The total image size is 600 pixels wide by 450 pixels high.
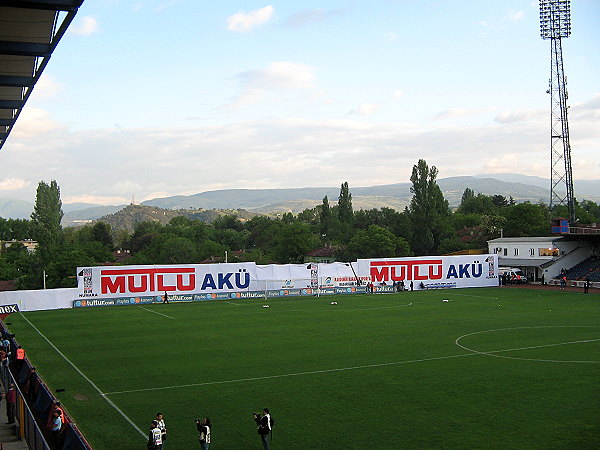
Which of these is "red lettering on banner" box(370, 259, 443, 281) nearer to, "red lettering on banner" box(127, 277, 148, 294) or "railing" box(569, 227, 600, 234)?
"railing" box(569, 227, 600, 234)

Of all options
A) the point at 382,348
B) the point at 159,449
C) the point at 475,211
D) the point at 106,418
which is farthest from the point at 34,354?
the point at 475,211

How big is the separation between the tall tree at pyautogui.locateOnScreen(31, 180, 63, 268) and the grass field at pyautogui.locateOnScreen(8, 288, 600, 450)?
4968 centimetres

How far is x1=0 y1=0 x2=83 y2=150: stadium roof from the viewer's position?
11148 mm

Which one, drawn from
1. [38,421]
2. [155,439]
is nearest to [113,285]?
[38,421]

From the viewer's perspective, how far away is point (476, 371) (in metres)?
25.1

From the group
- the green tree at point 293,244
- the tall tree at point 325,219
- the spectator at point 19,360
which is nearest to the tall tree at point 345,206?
the tall tree at point 325,219

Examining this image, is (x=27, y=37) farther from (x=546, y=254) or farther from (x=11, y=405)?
(x=546, y=254)

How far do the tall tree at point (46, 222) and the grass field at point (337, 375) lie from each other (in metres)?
49.7

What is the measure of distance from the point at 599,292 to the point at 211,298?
35.8 meters

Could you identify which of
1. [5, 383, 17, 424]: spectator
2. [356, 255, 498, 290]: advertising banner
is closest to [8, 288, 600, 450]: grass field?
[5, 383, 17, 424]: spectator

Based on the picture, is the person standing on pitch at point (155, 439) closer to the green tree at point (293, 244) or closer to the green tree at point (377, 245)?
the green tree at point (377, 245)

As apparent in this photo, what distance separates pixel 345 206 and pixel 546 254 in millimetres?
57220

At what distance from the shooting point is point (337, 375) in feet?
81.7

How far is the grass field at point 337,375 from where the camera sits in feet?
57.9
